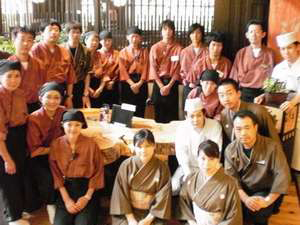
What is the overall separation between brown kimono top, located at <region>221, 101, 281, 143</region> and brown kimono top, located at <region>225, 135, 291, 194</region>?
214mm

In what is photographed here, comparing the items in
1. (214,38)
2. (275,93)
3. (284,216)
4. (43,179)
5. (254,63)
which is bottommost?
(284,216)

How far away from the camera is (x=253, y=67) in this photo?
453cm

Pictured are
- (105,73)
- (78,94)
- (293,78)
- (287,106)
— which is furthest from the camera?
(105,73)

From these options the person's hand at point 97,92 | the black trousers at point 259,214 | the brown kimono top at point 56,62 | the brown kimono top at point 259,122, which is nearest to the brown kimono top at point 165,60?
the person's hand at point 97,92

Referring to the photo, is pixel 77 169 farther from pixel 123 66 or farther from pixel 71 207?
pixel 123 66

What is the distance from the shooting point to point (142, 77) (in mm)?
5113

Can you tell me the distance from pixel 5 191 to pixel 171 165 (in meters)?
1.50

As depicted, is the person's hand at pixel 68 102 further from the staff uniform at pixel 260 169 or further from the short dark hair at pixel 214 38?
the staff uniform at pixel 260 169

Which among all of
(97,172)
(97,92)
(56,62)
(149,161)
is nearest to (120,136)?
(97,172)

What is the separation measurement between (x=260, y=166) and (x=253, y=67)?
65.7 inches

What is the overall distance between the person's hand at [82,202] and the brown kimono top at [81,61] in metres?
1.91

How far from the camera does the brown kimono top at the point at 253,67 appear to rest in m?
4.47

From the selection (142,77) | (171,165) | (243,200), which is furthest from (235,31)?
(243,200)

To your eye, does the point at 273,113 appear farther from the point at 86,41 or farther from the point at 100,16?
the point at 100,16
